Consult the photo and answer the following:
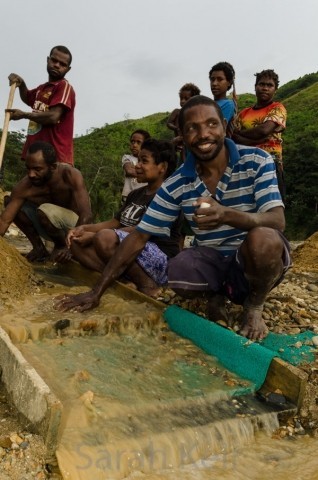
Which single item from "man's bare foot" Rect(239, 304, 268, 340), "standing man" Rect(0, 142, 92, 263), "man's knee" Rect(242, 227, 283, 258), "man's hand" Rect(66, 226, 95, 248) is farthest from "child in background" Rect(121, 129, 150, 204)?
"man's knee" Rect(242, 227, 283, 258)

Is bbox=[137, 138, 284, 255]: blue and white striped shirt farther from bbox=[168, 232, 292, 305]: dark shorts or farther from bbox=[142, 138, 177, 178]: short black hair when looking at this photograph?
bbox=[142, 138, 177, 178]: short black hair

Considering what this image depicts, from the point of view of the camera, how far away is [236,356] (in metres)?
2.52

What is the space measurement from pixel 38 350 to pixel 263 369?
119 cm

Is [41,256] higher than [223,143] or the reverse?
the reverse

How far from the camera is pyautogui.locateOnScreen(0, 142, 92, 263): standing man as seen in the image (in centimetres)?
414

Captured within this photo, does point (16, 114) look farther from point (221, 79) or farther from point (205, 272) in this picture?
point (205, 272)

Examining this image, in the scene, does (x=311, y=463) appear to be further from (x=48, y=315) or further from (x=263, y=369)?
(x=48, y=315)

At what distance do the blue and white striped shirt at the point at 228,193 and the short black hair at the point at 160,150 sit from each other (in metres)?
0.95

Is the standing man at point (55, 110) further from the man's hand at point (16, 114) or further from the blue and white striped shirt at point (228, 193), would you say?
the blue and white striped shirt at point (228, 193)

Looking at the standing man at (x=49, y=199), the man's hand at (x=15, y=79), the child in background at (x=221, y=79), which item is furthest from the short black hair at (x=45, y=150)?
the child in background at (x=221, y=79)

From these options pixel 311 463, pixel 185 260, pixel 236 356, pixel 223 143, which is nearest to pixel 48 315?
pixel 185 260

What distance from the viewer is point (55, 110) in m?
4.55

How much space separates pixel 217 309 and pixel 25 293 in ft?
4.80

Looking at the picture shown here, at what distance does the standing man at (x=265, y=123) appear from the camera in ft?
13.6
